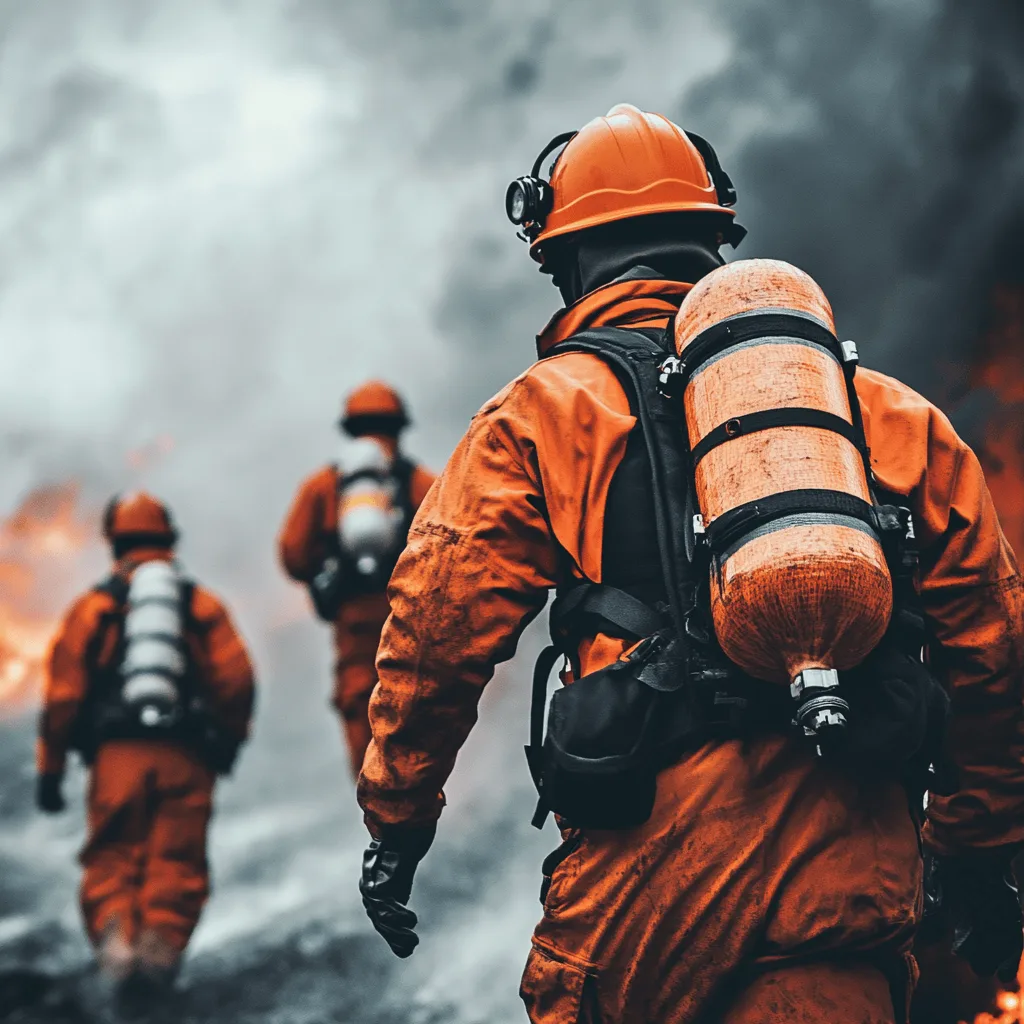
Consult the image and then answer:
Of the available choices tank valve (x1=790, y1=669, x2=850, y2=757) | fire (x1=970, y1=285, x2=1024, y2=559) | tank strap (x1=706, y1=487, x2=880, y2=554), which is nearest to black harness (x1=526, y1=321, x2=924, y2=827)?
tank strap (x1=706, y1=487, x2=880, y2=554)

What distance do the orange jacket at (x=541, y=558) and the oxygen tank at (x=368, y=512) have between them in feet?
14.5

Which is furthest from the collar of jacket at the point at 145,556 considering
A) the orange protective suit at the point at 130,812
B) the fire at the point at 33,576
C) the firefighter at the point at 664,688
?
the fire at the point at 33,576

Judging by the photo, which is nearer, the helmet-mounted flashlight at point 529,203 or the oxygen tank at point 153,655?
the helmet-mounted flashlight at point 529,203

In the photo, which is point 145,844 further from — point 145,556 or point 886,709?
point 886,709

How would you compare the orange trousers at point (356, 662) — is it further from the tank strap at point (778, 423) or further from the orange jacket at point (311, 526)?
the tank strap at point (778, 423)

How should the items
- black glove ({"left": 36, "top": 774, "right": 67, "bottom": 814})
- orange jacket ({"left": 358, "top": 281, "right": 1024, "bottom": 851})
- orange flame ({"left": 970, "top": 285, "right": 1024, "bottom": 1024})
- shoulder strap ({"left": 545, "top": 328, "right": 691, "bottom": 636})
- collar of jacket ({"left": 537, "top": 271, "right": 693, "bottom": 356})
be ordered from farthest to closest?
black glove ({"left": 36, "top": 774, "right": 67, "bottom": 814}) < orange flame ({"left": 970, "top": 285, "right": 1024, "bottom": 1024}) < collar of jacket ({"left": 537, "top": 271, "right": 693, "bottom": 356}) < orange jacket ({"left": 358, "top": 281, "right": 1024, "bottom": 851}) < shoulder strap ({"left": 545, "top": 328, "right": 691, "bottom": 636})

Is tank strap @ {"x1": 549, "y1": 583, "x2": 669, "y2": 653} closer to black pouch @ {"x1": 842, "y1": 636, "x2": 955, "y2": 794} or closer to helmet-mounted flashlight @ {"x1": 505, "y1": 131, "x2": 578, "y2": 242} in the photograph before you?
black pouch @ {"x1": 842, "y1": 636, "x2": 955, "y2": 794}

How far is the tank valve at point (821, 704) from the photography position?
2.04 m

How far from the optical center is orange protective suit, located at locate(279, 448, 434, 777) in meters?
7.37

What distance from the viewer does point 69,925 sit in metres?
7.63

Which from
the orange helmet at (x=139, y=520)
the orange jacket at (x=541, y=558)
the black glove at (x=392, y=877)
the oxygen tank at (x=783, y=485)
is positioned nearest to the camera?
the oxygen tank at (x=783, y=485)

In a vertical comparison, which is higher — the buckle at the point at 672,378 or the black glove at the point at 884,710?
the buckle at the point at 672,378

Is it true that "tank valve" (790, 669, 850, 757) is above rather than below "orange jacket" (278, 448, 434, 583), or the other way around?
below

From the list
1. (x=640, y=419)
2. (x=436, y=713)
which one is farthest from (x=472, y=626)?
(x=640, y=419)
